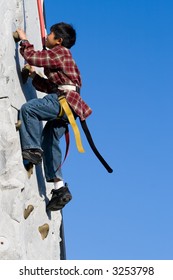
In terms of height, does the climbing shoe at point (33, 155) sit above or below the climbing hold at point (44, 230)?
above

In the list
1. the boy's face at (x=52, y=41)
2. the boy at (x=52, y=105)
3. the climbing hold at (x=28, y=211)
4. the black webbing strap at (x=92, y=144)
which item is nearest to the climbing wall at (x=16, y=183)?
the climbing hold at (x=28, y=211)

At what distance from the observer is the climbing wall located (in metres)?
6.96

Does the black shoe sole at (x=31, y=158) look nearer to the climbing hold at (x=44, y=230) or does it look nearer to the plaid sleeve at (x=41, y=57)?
the climbing hold at (x=44, y=230)

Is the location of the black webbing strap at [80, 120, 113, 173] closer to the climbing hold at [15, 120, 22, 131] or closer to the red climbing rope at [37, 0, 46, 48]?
the climbing hold at [15, 120, 22, 131]

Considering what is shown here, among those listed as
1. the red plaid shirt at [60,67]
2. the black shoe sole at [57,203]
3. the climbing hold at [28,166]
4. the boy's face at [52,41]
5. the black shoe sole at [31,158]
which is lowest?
the black shoe sole at [57,203]

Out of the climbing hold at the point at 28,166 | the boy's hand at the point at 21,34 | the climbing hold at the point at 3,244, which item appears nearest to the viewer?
the climbing hold at the point at 3,244

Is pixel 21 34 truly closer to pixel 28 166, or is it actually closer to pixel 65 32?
pixel 65 32

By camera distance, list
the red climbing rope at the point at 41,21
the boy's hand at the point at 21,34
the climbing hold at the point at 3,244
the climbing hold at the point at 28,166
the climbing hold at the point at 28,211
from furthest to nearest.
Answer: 1. the red climbing rope at the point at 41,21
2. the boy's hand at the point at 21,34
3. the climbing hold at the point at 28,166
4. the climbing hold at the point at 28,211
5. the climbing hold at the point at 3,244

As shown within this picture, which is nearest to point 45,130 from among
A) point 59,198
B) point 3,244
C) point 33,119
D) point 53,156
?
point 53,156

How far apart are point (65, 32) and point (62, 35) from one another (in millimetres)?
38

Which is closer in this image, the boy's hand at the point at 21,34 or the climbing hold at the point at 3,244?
the climbing hold at the point at 3,244

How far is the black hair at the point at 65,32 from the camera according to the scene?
771 centimetres
